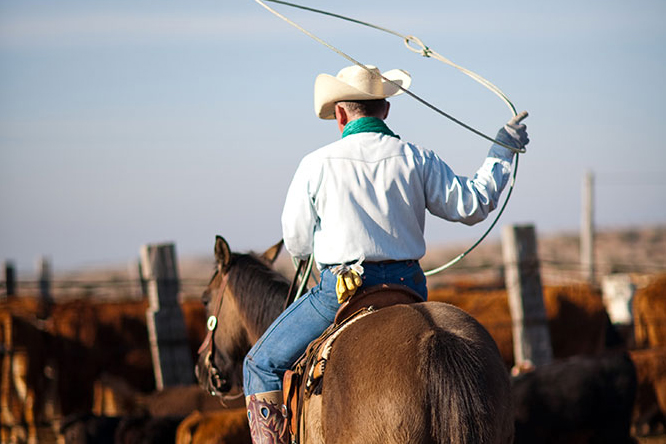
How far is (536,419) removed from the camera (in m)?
7.43

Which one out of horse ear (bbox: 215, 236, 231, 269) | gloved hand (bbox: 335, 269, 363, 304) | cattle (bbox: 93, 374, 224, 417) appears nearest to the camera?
gloved hand (bbox: 335, 269, 363, 304)

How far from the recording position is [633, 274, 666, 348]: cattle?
1267 cm

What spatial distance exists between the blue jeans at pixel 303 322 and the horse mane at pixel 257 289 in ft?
2.36

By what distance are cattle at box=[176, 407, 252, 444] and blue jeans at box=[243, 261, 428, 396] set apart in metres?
3.46

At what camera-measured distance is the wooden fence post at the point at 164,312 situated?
8.34 m

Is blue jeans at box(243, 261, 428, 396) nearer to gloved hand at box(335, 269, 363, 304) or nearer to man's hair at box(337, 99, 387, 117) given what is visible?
gloved hand at box(335, 269, 363, 304)

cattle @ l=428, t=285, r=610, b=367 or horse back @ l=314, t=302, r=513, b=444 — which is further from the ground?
horse back @ l=314, t=302, r=513, b=444

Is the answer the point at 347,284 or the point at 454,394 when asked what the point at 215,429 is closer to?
the point at 347,284

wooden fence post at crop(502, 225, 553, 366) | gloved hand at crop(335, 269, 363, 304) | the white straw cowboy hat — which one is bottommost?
wooden fence post at crop(502, 225, 553, 366)

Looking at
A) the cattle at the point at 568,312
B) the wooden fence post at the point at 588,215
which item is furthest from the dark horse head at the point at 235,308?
the wooden fence post at the point at 588,215

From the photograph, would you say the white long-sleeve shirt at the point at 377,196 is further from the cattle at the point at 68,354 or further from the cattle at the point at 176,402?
the cattle at the point at 68,354

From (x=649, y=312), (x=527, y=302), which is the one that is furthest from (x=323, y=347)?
(x=649, y=312)

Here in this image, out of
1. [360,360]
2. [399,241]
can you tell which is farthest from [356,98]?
[360,360]

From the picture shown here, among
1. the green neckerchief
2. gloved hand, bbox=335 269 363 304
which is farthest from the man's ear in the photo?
gloved hand, bbox=335 269 363 304
